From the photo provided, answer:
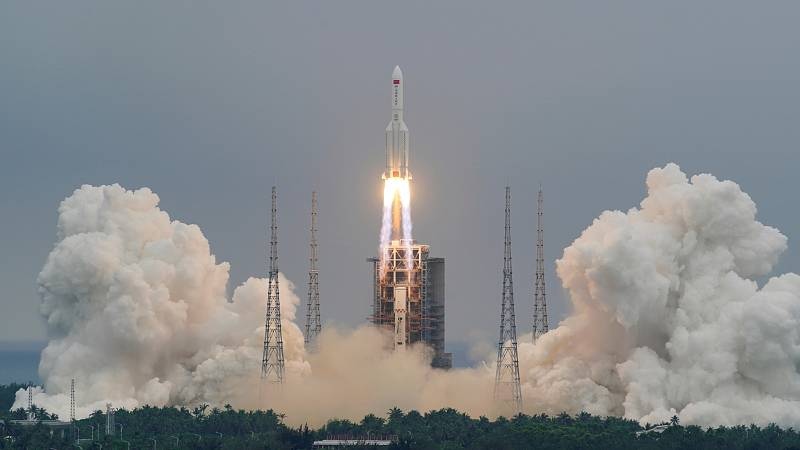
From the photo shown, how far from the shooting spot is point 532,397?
370 feet

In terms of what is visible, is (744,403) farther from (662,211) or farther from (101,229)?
(101,229)

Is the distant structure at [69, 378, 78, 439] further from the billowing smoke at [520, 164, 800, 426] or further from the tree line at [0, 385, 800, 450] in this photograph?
the billowing smoke at [520, 164, 800, 426]

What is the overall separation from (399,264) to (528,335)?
30.5ft

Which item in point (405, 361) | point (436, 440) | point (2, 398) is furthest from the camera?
point (2, 398)

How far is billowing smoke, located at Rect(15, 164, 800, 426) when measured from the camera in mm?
108000

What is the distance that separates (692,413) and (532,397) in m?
8.83

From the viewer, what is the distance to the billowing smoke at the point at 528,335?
108000 millimetres

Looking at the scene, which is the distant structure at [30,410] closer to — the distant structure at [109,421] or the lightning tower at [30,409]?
the lightning tower at [30,409]

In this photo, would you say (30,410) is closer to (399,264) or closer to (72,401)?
(72,401)

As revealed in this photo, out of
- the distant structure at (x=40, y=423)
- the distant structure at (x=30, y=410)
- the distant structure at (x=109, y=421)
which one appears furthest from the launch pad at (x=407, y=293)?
the distant structure at (x=30, y=410)

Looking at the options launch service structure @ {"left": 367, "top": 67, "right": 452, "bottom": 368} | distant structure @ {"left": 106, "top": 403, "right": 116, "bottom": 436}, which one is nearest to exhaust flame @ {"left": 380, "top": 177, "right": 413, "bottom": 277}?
launch service structure @ {"left": 367, "top": 67, "right": 452, "bottom": 368}

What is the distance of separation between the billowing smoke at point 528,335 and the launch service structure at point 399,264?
1318 millimetres

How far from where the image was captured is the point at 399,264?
115188 millimetres

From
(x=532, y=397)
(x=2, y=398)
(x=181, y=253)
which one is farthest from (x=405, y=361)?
(x=2, y=398)
